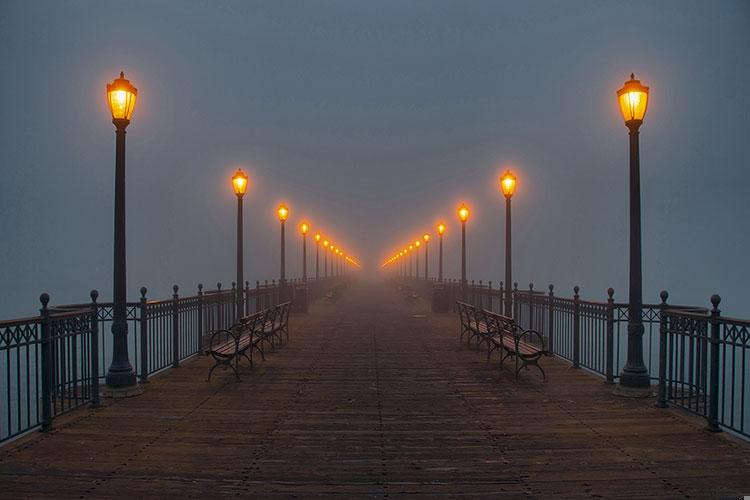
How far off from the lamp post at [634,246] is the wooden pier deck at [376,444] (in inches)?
21.5

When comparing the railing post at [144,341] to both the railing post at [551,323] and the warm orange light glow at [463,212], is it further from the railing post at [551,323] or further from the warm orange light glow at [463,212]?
the warm orange light glow at [463,212]

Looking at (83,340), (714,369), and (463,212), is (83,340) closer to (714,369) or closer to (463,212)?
(714,369)

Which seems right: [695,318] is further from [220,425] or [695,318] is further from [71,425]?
[71,425]

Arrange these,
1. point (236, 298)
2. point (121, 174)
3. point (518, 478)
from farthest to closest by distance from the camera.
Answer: point (236, 298) < point (121, 174) < point (518, 478)

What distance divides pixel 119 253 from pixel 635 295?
27.6 feet

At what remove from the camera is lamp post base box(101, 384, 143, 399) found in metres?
8.37

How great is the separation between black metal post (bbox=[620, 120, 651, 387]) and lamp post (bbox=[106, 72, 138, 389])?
8.02 m

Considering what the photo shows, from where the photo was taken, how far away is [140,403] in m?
8.03

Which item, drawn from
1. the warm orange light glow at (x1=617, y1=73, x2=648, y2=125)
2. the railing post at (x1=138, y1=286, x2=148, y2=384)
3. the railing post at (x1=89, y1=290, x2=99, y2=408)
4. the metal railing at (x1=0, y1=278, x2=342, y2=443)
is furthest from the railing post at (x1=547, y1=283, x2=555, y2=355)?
the railing post at (x1=89, y1=290, x2=99, y2=408)

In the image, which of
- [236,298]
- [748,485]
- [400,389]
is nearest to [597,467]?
[748,485]

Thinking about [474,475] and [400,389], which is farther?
[400,389]

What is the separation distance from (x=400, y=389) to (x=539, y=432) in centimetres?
287

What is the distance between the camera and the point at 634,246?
29.3ft

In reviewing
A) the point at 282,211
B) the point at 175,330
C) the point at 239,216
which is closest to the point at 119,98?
the point at 175,330
